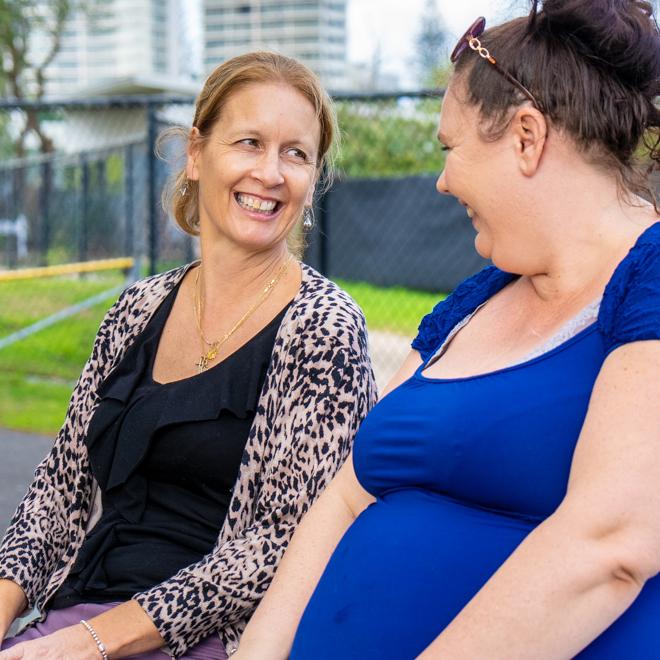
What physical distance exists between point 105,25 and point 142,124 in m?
9.19

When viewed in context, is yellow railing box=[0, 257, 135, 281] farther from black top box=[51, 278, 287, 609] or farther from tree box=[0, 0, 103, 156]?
tree box=[0, 0, 103, 156]

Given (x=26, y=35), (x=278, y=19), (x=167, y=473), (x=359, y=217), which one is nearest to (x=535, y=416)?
(x=167, y=473)

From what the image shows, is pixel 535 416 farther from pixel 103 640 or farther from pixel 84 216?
pixel 84 216

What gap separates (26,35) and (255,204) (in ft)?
58.6

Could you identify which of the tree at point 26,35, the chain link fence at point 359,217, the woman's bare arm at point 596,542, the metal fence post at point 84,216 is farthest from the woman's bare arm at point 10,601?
the tree at point 26,35

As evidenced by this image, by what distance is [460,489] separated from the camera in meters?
1.31

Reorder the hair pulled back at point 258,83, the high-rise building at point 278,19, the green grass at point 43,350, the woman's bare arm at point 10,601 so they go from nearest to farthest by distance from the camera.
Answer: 1. the woman's bare arm at point 10,601
2. the hair pulled back at point 258,83
3. the green grass at point 43,350
4. the high-rise building at point 278,19

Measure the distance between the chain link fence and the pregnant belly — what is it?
5991mm

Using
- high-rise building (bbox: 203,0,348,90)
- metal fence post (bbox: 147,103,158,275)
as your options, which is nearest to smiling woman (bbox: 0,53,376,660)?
metal fence post (bbox: 147,103,158,275)

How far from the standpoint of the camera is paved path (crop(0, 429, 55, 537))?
13.9 feet

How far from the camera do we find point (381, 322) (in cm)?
930

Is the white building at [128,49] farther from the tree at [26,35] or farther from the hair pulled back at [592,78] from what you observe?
the hair pulled back at [592,78]

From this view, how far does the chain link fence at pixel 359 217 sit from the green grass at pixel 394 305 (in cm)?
2

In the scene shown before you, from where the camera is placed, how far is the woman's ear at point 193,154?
2209mm
